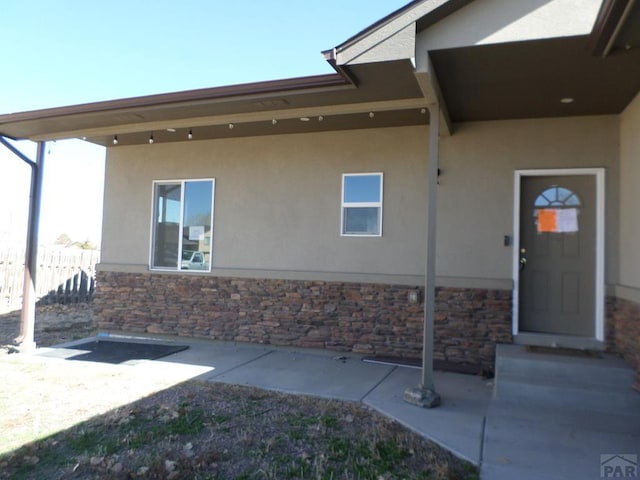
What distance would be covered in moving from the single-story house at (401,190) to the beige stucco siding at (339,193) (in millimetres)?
25

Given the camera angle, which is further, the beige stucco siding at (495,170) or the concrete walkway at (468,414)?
the beige stucco siding at (495,170)

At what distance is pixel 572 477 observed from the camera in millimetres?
3205

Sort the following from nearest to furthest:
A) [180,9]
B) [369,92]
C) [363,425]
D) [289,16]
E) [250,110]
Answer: [363,425]
[369,92]
[250,110]
[289,16]
[180,9]

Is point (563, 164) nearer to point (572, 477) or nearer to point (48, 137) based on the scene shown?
point (572, 477)

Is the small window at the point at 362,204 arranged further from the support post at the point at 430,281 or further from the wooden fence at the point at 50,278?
the wooden fence at the point at 50,278

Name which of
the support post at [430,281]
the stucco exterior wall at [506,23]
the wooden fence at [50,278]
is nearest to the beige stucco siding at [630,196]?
the stucco exterior wall at [506,23]

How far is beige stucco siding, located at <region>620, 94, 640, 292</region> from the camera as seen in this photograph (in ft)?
16.2

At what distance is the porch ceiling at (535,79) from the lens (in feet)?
13.6

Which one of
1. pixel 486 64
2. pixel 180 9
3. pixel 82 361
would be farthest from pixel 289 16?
pixel 82 361

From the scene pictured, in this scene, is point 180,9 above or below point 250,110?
above

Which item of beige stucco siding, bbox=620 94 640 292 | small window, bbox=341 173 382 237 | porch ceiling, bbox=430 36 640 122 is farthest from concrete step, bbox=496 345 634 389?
porch ceiling, bbox=430 36 640 122

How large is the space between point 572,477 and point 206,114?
541 cm

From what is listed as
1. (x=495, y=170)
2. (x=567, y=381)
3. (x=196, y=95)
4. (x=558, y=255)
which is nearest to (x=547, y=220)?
(x=558, y=255)

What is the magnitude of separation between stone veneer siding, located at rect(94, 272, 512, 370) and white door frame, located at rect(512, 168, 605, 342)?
265 mm
